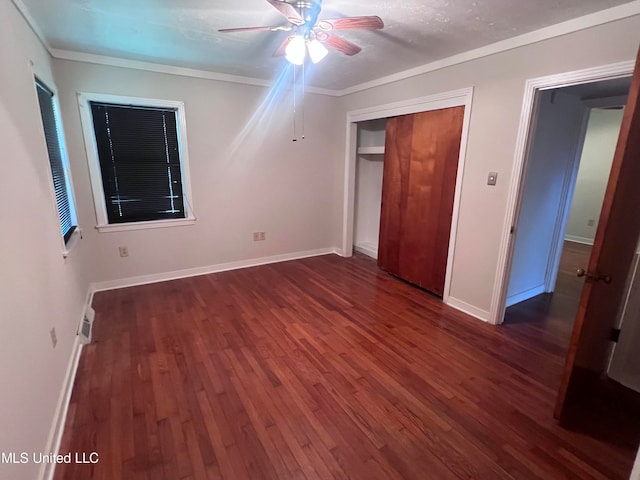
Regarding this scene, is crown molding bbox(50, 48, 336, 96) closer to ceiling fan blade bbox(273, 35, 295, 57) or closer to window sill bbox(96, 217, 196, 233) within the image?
ceiling fan blade bbox(273, 35, 295, 57)

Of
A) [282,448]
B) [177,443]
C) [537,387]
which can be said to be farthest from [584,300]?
[177,443]

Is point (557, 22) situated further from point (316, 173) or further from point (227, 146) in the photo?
point (227, 146)

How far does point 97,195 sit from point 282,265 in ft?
7.62

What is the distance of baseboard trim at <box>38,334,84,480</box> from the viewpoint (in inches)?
55.4

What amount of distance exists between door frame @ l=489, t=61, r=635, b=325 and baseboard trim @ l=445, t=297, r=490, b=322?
0.20 ft

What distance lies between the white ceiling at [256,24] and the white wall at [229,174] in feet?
1.08

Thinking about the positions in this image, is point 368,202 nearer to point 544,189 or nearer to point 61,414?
point 544,189

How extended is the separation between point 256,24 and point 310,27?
56 cm

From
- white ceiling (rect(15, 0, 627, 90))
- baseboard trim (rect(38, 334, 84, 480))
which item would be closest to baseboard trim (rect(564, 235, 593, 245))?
white ceiling (rect(15, 0, 627, 90))

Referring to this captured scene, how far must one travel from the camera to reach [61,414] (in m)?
1.71

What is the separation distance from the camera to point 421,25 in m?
2.22

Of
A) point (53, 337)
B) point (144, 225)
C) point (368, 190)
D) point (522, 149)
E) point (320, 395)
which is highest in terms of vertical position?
point (522, 149)

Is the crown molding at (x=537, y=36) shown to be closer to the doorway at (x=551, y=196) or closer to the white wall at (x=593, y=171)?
the doorway at (x=551, y=196)

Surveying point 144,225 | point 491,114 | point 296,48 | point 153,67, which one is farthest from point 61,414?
point 491,114
